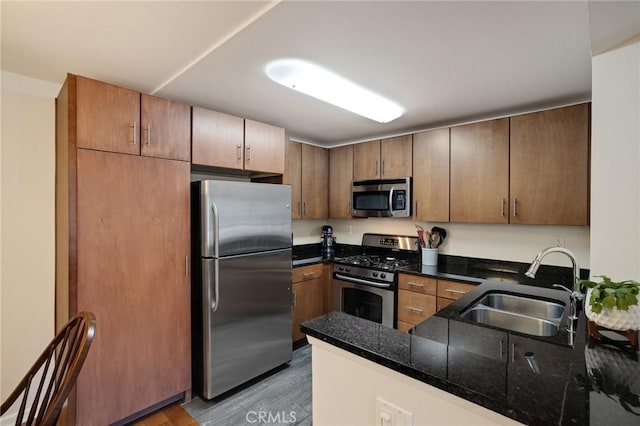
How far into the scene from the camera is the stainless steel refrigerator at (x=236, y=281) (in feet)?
7.20

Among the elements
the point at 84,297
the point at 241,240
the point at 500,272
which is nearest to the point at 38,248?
the point at 84,297

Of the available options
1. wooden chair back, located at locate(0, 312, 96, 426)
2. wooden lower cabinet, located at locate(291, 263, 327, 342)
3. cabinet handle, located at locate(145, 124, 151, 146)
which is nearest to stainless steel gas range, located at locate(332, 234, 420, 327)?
wooden lower cabinet, located at locate(291, 263, 327, 342)

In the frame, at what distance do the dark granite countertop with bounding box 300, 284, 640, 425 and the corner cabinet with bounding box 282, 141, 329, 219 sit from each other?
7.43ft

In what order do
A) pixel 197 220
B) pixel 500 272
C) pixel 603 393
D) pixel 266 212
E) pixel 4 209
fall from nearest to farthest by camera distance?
pixel 603 393, pixel 4 209, pixel 197 220, pixel 266 212, pixel 500 272

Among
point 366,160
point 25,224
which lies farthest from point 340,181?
point 25,224

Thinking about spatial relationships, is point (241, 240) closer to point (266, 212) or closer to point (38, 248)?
point (266, 212)

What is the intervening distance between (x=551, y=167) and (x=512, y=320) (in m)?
1.38

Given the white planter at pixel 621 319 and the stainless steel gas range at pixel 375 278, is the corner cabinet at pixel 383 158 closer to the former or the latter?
the stainless steel gas range at pixel 375 278

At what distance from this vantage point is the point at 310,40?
4.91 feet

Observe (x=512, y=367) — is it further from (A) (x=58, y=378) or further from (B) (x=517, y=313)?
(A) (x=58, y=378)

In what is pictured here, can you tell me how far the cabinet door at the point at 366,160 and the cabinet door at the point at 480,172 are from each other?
31.7 inches

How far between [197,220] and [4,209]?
1148 millimetres

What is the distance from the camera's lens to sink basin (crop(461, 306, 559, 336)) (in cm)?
152

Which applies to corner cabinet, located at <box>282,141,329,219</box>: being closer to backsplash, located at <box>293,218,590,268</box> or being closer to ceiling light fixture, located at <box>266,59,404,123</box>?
backsplash, located at <box>293,218,590,268</box>
